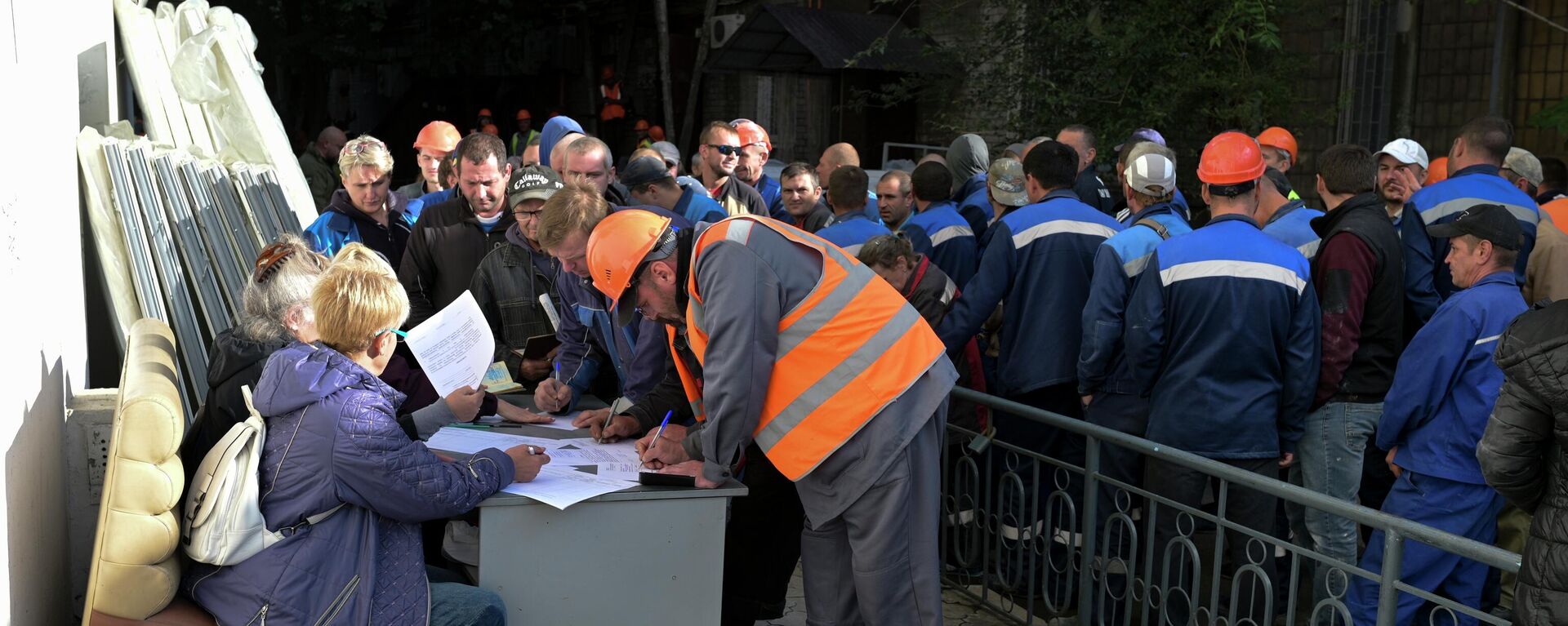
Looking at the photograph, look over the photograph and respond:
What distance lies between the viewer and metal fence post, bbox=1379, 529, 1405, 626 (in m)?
3.29

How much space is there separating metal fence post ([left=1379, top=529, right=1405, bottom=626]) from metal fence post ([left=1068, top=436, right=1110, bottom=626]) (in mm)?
1119

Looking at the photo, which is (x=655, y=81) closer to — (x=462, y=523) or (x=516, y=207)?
(x=516, y=207)

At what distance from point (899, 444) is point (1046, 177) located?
2.30 meters

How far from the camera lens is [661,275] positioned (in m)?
3.44

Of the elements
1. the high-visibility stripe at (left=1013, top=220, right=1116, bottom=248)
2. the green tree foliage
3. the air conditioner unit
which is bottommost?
the high-visibility stripe at (left=1013, top=220, right=1116, bottom=248)

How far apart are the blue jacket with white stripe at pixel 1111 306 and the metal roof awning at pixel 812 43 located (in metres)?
9.13

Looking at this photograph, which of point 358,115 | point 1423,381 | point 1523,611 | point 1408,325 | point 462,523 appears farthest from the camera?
point 358,115

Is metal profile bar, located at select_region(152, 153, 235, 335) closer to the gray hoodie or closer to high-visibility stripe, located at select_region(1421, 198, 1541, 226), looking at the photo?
the gray hoodie

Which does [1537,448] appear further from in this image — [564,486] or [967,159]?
[967,159]

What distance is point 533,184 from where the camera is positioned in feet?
16.3

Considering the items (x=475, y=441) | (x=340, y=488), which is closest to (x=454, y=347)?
(x=475, y=441)

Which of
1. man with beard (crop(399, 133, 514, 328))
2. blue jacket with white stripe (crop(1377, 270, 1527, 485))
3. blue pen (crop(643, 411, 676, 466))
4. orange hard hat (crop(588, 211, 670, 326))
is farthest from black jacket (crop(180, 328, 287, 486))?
blue jacket with white stripe (crop(1377, 270, 1527, 485))

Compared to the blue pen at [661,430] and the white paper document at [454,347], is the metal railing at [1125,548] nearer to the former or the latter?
the blue pen at [661,430]

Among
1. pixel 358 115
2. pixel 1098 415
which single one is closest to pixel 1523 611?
pixel 1098 415
